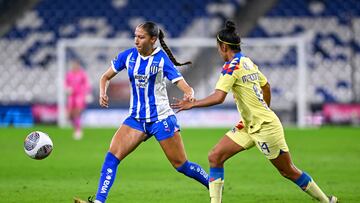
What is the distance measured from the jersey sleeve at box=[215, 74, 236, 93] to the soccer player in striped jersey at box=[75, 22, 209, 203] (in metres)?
0.59

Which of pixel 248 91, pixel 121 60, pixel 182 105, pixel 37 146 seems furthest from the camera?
pixel 37 146

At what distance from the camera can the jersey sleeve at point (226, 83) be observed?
28.5 ft

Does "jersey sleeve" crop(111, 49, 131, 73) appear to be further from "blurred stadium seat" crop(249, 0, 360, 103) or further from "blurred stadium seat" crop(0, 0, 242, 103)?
"blurred stadium seat" crop(0, 0, 242, 103)

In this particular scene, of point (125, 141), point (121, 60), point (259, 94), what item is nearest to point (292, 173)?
point (259, 94)

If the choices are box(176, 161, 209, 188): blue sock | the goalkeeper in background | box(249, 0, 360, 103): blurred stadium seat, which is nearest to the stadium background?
box(249, 0, 360, 103): blurred stadium seat

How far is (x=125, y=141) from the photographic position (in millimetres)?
9242

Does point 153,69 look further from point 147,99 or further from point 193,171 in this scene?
point 193,171

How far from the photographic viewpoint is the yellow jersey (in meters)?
8.85

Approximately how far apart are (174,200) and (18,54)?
2333cm

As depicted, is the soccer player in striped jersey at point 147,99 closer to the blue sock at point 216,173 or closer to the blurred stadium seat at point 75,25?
the blue sock at point 216,173

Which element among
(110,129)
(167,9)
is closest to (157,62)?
(110,129)

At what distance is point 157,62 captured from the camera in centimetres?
934

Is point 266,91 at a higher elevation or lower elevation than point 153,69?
lower

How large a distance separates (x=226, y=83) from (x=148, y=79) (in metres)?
1.08
